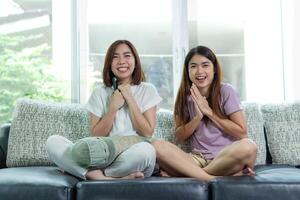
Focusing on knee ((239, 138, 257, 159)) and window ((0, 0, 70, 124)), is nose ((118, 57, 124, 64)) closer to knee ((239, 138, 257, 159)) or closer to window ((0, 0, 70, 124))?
knee ((239, 138, 257, 159))

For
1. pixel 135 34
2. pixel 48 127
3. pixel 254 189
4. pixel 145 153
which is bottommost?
pixel 254 189

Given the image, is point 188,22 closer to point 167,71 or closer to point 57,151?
point 167,71

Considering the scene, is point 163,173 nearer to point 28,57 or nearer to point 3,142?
point 3,142

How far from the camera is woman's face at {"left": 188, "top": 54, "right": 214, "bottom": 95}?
2131mm

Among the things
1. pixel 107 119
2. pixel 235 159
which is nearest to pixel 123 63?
pixel 107 119

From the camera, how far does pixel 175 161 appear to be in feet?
5.80

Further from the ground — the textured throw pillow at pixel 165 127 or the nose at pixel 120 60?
the nose at pixel 120 60

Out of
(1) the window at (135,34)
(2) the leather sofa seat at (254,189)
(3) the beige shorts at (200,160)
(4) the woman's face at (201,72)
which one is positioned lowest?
(2) the leather sofa seat at (254,189)

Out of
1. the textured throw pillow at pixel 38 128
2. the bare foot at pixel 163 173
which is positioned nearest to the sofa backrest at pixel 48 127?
the textured throw pillow at pixel 38 128

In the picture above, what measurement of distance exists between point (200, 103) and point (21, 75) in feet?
5.20

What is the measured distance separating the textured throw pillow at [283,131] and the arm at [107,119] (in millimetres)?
924

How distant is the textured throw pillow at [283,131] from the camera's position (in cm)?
228

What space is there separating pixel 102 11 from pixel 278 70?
4.82 ft

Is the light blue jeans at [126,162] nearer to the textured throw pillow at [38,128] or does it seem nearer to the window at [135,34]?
the textured throw pillow at [38,128]
